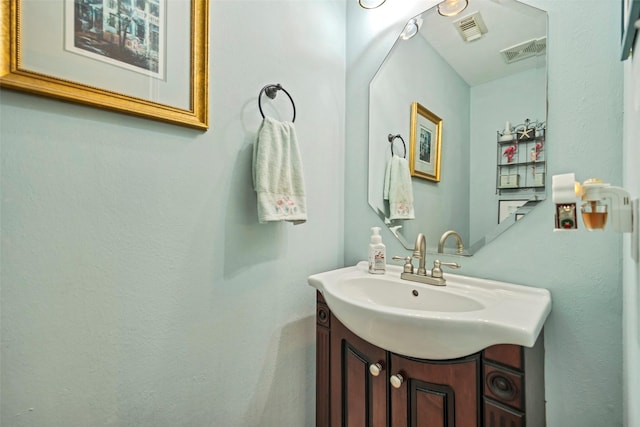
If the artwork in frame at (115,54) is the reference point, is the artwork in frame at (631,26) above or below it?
below

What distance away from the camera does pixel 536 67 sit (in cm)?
89

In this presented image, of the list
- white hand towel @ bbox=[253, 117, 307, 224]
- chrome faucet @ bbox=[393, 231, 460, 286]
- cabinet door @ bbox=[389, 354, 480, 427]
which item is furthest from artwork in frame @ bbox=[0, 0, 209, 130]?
cabinet door @ bbox=[389, 354, 480, 427]

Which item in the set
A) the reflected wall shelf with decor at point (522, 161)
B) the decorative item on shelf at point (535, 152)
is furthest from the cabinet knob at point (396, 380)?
the decorative item on shelf at point (535, 152)

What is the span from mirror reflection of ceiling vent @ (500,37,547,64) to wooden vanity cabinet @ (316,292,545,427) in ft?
2.91

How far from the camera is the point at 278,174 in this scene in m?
1.00

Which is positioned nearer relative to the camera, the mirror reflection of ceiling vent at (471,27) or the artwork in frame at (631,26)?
the artwork in frame at (631,26)

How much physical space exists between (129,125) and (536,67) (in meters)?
1.23

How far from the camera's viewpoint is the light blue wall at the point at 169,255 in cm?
65

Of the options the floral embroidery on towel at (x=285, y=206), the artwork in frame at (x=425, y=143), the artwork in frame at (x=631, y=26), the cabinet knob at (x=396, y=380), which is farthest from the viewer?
the artwork in frame at (x=425, y=143)

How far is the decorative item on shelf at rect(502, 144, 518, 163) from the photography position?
931 millimetres

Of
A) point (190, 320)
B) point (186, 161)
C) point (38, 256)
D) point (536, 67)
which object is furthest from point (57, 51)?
point (536, 67)

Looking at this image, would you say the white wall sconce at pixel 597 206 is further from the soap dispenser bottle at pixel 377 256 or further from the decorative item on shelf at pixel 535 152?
the soap dispenser bottle at pixel 377 256

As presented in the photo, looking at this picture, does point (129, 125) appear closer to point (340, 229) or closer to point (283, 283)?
point (283, 283)

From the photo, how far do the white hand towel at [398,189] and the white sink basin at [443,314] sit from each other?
1.00 feet
